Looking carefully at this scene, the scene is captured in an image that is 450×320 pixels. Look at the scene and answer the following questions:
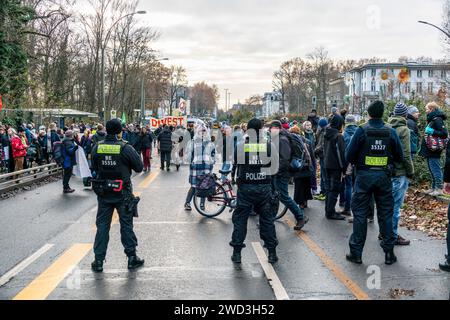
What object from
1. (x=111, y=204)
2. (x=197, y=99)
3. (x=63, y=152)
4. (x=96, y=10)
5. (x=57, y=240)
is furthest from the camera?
(x=197, y=99)

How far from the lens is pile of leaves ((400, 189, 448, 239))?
31.7ft

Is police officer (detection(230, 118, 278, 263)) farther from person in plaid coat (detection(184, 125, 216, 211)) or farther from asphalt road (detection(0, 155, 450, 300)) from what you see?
person in plaid coat (detection(184, 125, 216, 211))

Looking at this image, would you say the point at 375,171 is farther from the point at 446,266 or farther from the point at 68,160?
the point at 68,160

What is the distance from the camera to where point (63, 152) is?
51.3 feet

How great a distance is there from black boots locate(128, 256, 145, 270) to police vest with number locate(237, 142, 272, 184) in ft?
5.47

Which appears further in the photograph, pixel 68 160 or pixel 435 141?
pixel 68 160

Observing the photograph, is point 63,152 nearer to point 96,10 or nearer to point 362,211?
point 362,211

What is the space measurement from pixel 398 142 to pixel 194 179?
5021mm

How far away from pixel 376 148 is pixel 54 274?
14.4ft

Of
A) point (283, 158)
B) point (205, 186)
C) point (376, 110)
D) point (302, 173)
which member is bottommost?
point (205, 186)

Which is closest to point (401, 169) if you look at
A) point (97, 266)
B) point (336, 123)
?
point (336, 123)

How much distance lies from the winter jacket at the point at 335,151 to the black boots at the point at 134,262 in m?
4.60

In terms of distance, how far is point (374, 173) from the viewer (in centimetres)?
727
